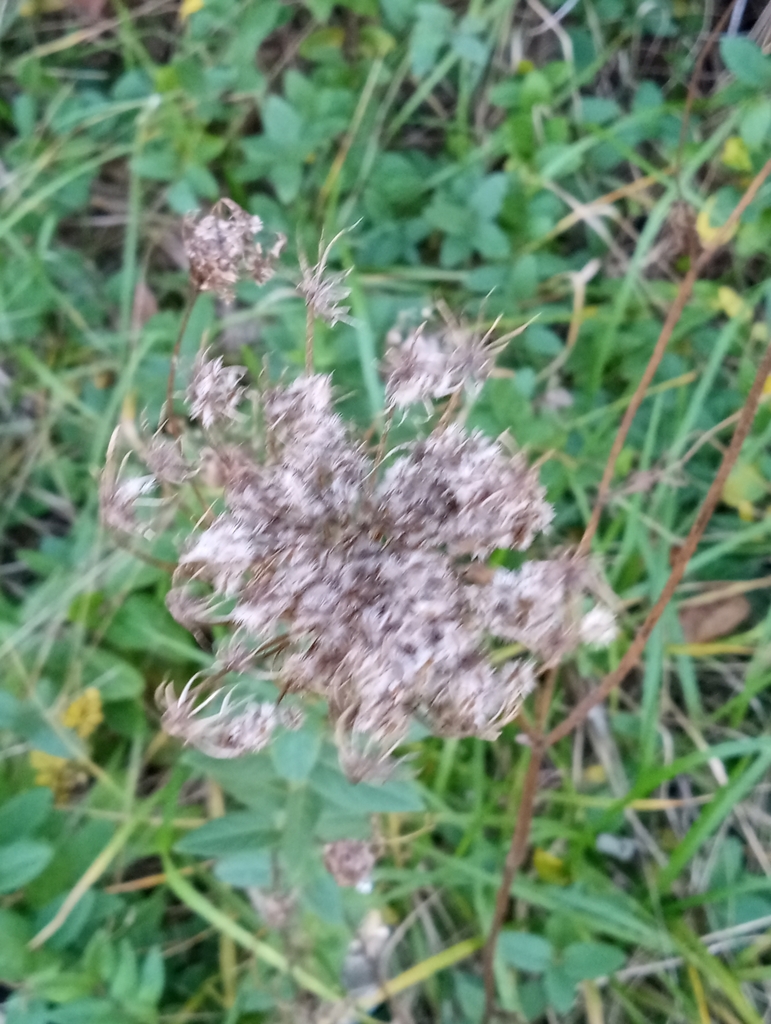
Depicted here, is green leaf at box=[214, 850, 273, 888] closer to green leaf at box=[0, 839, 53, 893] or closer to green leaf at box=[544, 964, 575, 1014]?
green leaf at box=[0, 839, 53, 893]

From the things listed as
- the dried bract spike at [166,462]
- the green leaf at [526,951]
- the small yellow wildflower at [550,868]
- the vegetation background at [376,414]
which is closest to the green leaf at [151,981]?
the vegetation background at [376,414]

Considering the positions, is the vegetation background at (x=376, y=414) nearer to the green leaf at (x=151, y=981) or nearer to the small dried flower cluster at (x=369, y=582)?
the green leaf at (x=151, y=981)

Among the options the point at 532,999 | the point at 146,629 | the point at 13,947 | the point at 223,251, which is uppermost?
the point at 223,251

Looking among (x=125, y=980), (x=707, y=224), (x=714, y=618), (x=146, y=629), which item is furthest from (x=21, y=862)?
(x=707, y=224)

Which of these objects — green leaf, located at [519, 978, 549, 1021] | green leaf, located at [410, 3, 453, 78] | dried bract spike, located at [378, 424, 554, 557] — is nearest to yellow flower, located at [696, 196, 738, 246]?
green leaf, located at [410, 3, 453, 78]

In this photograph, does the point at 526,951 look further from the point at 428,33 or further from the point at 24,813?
the point at 428,33

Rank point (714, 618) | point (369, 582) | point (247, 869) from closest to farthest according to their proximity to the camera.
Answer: point (369, 582) < point (247, 869) < point (714, 618)
